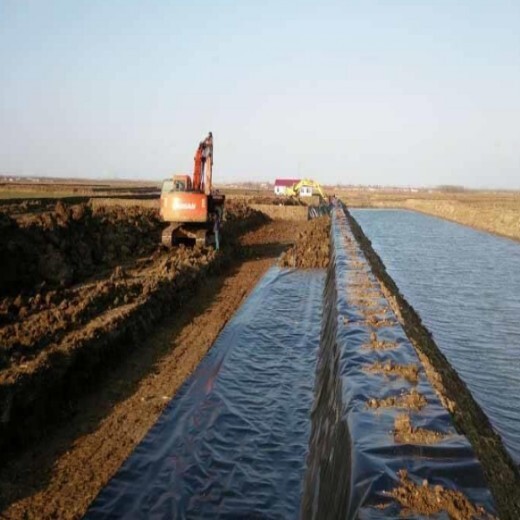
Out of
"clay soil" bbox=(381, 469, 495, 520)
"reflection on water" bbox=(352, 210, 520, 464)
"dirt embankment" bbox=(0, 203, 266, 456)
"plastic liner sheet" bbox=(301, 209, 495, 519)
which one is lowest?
"reflection on water" bbox=(352, 210, 520, 464)

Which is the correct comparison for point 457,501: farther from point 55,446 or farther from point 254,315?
point 254,315

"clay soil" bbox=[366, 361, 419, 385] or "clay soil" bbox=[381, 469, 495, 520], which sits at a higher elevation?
"clay soil" bbox=[381, 469, 495, 520]

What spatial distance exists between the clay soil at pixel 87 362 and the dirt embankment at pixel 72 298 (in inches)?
0.9

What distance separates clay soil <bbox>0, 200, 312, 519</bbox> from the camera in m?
5.03

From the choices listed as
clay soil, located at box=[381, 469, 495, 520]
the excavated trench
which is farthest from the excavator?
clay soil, located at box=[381, 469, 495, 520]

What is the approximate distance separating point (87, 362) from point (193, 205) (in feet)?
29.8

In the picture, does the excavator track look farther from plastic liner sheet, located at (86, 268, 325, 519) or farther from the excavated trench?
the excavated trench

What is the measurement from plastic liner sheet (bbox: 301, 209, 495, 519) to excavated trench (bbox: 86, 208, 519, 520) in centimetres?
1

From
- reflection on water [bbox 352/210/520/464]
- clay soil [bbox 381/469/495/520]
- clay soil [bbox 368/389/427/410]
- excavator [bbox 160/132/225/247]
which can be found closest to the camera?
clay soil [bbox 381/469/495/520]

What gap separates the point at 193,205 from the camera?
15.8 meters

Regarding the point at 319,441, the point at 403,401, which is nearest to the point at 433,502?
the point at 403,401

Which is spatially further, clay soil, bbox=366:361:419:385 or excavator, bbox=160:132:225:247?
excavator, bbox=160:132:225:247

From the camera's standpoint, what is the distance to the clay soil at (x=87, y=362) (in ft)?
16.5

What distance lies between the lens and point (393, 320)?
746 cm
